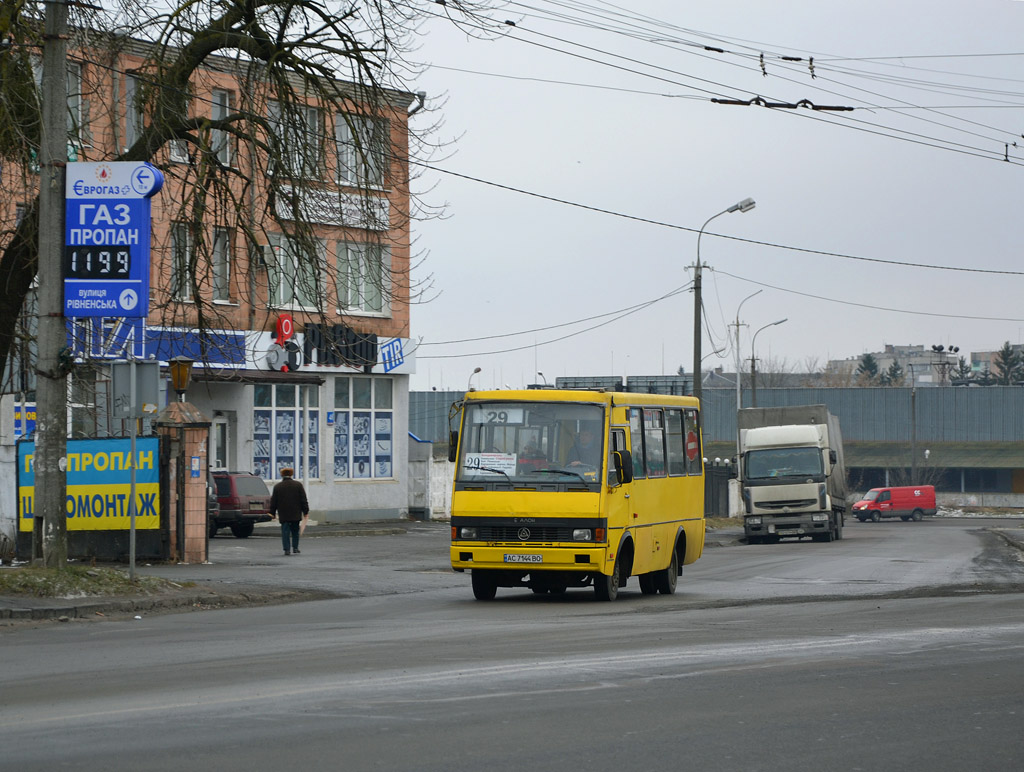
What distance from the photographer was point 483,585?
1861 cm

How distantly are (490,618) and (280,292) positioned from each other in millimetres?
26075

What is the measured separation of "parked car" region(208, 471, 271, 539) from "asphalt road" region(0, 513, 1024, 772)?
16714mm

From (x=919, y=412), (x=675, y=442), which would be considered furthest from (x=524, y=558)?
(x=919, y=412)

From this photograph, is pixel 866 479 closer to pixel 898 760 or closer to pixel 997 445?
pixel 997 445

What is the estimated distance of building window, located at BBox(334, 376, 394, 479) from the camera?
42500mm

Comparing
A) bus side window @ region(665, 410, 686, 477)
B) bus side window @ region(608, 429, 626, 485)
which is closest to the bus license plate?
bus side window @ region(608, 429, 626, 485)

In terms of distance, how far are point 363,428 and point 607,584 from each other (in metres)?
25.7

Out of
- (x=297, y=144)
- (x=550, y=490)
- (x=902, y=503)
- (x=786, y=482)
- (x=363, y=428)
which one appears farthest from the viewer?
(x=902, y=503)

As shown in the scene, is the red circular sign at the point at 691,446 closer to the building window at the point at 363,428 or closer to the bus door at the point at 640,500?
the bus door at the point at 640,500

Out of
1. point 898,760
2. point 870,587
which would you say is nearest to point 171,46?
point 870,587

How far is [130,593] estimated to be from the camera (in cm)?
1716

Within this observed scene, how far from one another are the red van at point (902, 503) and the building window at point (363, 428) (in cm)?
4408

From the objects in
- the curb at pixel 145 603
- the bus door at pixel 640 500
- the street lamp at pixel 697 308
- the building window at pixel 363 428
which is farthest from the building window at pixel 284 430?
the bus door at pixel 640 500

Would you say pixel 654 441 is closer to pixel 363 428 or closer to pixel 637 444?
pixel 637 444
